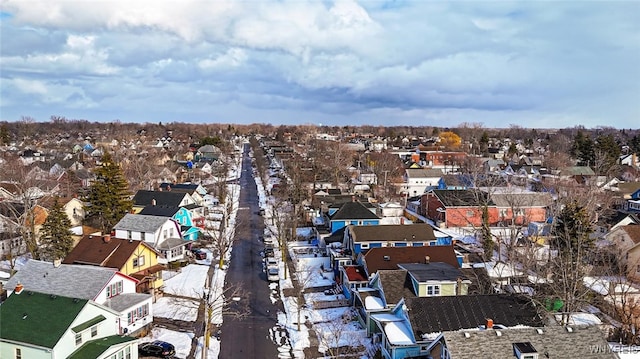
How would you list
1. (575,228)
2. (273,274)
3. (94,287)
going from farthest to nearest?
(273,274), (575,228), (94,287)

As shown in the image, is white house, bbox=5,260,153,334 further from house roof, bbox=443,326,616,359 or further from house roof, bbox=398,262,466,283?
house roof, bbox=443,326,616,359

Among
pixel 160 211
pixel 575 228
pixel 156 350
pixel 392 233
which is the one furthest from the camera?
pixel 160 211

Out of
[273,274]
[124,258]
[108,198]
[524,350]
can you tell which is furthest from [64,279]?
[524,350]

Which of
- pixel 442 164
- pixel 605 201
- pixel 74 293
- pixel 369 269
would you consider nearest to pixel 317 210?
pixel 369 269

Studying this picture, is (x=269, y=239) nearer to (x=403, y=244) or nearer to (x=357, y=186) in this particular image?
(x=403, y=244)

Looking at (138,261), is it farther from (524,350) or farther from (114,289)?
(524,350)

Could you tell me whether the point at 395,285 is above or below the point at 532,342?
below
